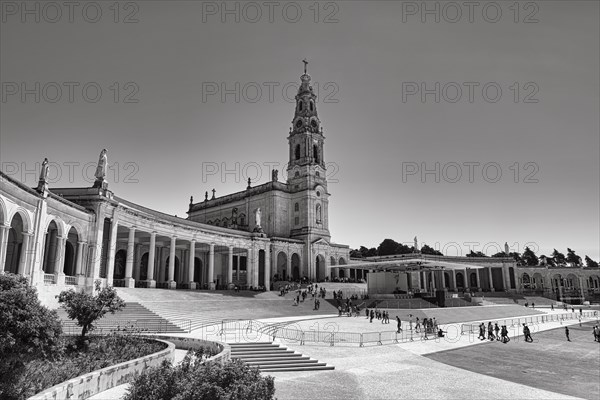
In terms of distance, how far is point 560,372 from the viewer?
19328 mm

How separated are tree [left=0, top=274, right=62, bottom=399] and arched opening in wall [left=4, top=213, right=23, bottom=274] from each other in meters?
21.2

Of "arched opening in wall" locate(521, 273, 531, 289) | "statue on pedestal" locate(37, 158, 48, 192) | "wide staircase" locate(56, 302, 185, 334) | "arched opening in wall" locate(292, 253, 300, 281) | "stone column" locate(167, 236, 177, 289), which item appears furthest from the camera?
"arched opening in wall" locate(521, 273, 531, 289)

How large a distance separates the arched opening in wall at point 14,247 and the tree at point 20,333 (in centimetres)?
2122

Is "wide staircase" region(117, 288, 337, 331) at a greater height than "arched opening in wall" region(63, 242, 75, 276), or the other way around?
"arched opening in wall" region(63, 242, 75, 276)

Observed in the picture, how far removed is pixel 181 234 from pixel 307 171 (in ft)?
99.0

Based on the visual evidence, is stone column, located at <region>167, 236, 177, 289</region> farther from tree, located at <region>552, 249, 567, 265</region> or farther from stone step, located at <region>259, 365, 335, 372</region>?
tree, located at <region>552, 249, 567, 265</region>

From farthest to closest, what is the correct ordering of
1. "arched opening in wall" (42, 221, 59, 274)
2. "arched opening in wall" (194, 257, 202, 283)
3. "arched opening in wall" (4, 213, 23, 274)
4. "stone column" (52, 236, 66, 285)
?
1. "arched opening in wall" (194, 257, 202, 283)
2. "arched opening in wall" (42, 221, 59, 274)
3. "arched opening in wall" (4, 213, 23, 274)
4. "stone column" (52, 236, 66, 285)

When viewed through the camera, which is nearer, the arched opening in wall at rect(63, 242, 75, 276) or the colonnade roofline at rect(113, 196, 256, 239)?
the arched opening in wall at rect(63, 242, 75, 276)

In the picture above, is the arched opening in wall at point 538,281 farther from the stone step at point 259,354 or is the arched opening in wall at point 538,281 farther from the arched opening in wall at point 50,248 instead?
the arched opening in wall at point 50,248

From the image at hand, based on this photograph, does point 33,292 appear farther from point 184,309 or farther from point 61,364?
point 184,309

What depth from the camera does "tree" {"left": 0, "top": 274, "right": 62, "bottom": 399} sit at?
11648mm

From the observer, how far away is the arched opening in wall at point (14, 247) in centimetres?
3066

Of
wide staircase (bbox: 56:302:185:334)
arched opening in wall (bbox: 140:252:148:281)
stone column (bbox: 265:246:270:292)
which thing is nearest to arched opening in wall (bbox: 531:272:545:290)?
stone column (bbox: 265:246:270:292)

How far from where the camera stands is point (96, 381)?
12414 mm
